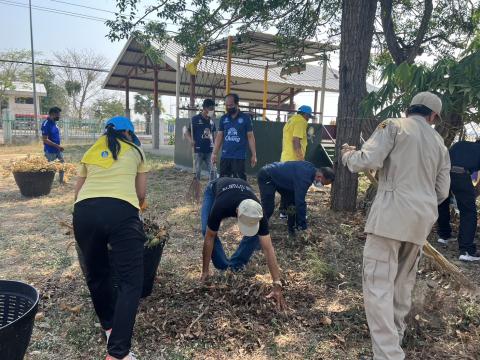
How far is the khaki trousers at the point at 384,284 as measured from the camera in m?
2.55

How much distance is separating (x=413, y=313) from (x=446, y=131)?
342cm

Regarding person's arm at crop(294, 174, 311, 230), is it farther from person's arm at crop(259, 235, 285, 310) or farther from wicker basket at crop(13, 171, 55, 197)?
wicker basket at crop(13, 171, 55, 197)

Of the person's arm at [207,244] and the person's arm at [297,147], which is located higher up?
the person's arm at [297,147]

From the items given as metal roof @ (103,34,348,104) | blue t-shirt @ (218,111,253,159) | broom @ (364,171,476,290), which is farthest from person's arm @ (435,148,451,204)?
metal roof @ (103,34,348,104)

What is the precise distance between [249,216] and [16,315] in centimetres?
163

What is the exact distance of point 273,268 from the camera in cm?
315

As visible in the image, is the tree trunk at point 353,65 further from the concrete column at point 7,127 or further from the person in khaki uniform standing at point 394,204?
the concrete column at point 7,127

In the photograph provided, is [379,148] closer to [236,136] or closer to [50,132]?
[236,136]

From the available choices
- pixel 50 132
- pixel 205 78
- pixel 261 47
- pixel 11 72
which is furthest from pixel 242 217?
pixel 11 72

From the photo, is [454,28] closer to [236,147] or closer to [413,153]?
[236,147]

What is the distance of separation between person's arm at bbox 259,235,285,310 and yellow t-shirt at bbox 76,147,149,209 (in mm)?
1062

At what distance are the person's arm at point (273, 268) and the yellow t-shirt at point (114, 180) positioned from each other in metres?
1.06

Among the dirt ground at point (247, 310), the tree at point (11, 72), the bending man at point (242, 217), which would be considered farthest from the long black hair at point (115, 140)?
the tree at point (11, 72)

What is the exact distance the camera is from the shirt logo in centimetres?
634
